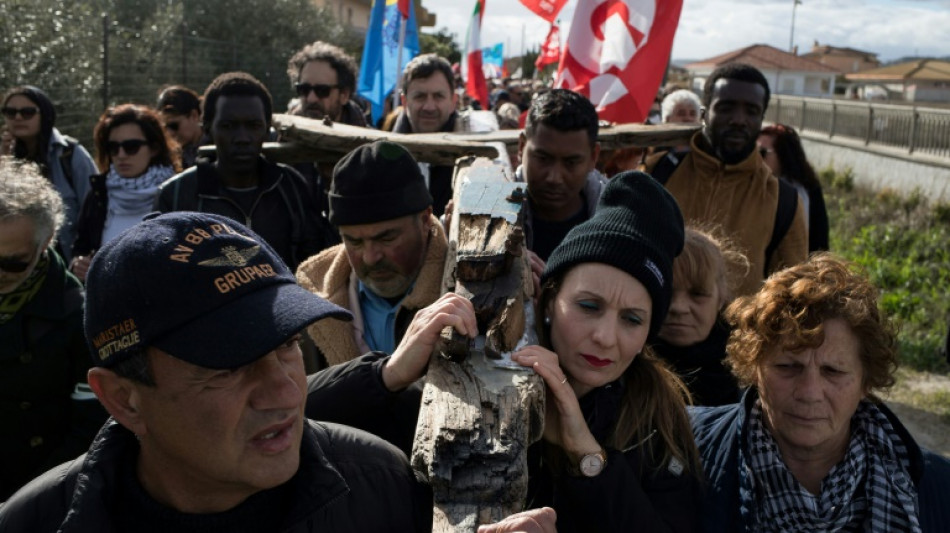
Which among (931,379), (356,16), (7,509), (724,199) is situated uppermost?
(356,16)

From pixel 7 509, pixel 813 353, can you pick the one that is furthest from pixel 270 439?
pixel 813 353

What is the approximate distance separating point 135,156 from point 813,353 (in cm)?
395

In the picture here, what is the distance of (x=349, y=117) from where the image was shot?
6871 millimetres

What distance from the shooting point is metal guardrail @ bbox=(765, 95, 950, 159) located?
13.8m

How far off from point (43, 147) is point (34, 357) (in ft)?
11.7

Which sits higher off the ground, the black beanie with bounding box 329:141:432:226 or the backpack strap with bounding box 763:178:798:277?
the black beanie with bounding box 329:141:432:226

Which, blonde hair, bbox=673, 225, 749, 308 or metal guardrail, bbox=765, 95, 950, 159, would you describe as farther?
metal guardrail, bbox=765, 95, 950, 159

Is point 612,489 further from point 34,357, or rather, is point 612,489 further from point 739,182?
point 739,182

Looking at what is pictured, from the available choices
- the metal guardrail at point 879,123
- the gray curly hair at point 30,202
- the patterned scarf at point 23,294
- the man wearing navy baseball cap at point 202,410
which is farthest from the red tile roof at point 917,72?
the man wearing navy baseball cap at point 202,410

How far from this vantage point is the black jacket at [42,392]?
282cm

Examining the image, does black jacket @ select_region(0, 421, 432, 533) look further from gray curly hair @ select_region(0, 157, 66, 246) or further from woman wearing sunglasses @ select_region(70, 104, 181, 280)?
woman wearing sunglasses @ select_region(70, 104, 181, 280)

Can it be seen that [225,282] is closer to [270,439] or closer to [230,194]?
[270,439]

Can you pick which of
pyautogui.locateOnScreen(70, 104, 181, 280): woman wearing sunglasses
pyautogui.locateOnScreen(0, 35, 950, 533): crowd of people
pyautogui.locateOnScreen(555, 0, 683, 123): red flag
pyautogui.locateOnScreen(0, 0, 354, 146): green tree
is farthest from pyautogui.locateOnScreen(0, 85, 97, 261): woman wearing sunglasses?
pyautogui.locateOnScreen(0, 0, 354, 146): green tree

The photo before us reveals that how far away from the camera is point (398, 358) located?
2.09m
